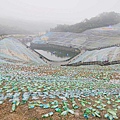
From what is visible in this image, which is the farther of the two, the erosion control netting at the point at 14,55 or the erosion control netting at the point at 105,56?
the erosion control netting at the point at 105,56

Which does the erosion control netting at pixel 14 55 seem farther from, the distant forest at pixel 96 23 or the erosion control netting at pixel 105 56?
the distant forest at pixel 96 23

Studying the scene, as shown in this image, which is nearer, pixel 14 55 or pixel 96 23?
pixel 14 55

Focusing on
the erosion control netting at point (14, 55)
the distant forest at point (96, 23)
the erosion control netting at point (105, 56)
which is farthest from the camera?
the distant forest at point (96, 23)

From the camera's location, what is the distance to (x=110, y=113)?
7.12 meters

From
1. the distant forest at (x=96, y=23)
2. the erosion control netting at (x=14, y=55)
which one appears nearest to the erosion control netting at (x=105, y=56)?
the erosion control netting at (x=14, y=55)

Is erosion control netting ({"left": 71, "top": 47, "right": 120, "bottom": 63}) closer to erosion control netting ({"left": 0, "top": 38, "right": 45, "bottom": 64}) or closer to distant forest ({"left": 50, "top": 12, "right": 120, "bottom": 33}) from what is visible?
erosion control netting ({"left": 0, "top": 38, "right": 45, "bottom": 64})

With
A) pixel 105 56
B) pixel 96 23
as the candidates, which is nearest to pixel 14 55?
pixel 105 56

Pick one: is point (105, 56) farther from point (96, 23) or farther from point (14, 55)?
point (96, 23)

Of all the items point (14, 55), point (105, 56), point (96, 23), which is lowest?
point (105, 56)

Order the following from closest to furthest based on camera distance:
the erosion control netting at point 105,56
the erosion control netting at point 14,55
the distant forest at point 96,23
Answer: the erosion control netting at point 14,55 < the erosion control netting at point 105,56 < the distant forest at point 96,23

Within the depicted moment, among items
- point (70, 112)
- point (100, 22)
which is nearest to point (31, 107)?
point (70, 112)

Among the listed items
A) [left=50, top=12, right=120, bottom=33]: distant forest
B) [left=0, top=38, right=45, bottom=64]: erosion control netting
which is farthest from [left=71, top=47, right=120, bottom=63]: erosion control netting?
[left=50, top=12, right=120, bottom=33]: distant forest

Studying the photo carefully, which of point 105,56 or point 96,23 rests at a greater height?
point 96,23

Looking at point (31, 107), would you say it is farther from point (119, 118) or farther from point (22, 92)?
point (119, 118)
